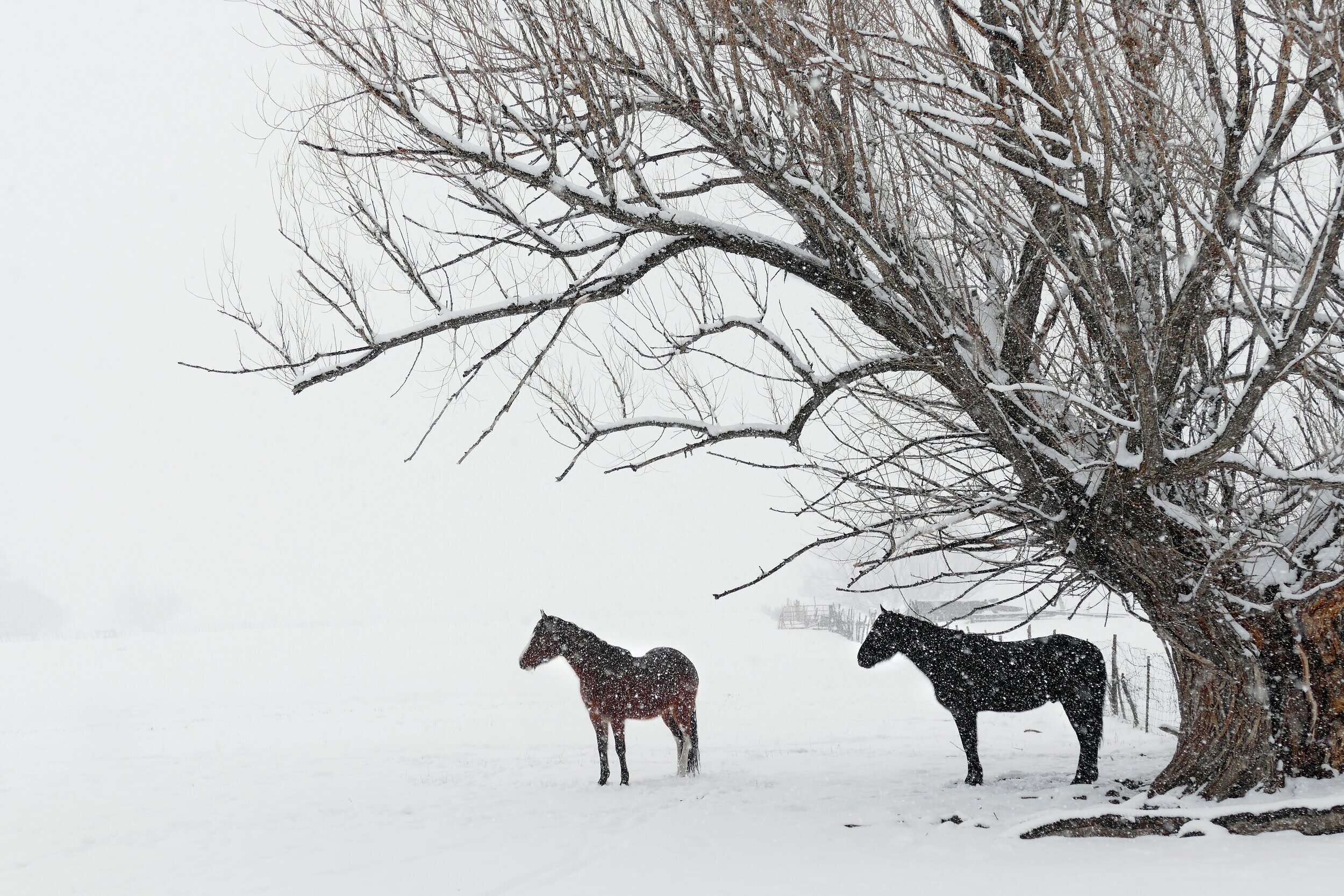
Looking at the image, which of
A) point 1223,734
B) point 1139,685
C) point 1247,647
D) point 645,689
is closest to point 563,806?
point 645,689

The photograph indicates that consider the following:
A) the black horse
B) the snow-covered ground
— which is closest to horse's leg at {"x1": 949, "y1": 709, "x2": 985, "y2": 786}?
the black horse

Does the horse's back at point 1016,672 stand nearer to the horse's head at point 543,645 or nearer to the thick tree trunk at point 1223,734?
the thick tree trunk at point 1223,734

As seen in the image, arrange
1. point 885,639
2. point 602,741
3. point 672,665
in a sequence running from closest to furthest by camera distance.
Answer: point 885,639 → point 602,741 → point 672,665

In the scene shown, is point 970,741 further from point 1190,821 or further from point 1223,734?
point 1190,821

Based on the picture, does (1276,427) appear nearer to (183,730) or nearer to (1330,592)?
(1330,592)

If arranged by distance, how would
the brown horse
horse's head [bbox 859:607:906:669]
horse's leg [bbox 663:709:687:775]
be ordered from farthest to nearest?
horse's leg [bbox 663:709:687:775]
the brown horse
horse's head [bbox 859:607:906:669]

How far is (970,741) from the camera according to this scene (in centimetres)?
712

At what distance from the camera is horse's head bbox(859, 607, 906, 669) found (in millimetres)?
7355

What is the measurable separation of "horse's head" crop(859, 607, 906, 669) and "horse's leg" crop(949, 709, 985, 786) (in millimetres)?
702

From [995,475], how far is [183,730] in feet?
49.0

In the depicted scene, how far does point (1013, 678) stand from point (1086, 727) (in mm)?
645

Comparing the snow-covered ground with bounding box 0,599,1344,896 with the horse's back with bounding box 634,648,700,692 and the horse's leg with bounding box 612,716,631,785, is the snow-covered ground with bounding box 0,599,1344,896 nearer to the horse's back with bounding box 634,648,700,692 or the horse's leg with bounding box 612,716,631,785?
the horse's leg with bounding box 612,716,631,785

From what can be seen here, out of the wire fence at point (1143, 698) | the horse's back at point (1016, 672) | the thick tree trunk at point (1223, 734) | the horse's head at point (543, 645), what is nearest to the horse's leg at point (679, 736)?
the horse's head at point (543, 645)

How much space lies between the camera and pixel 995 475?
944 centimetres
